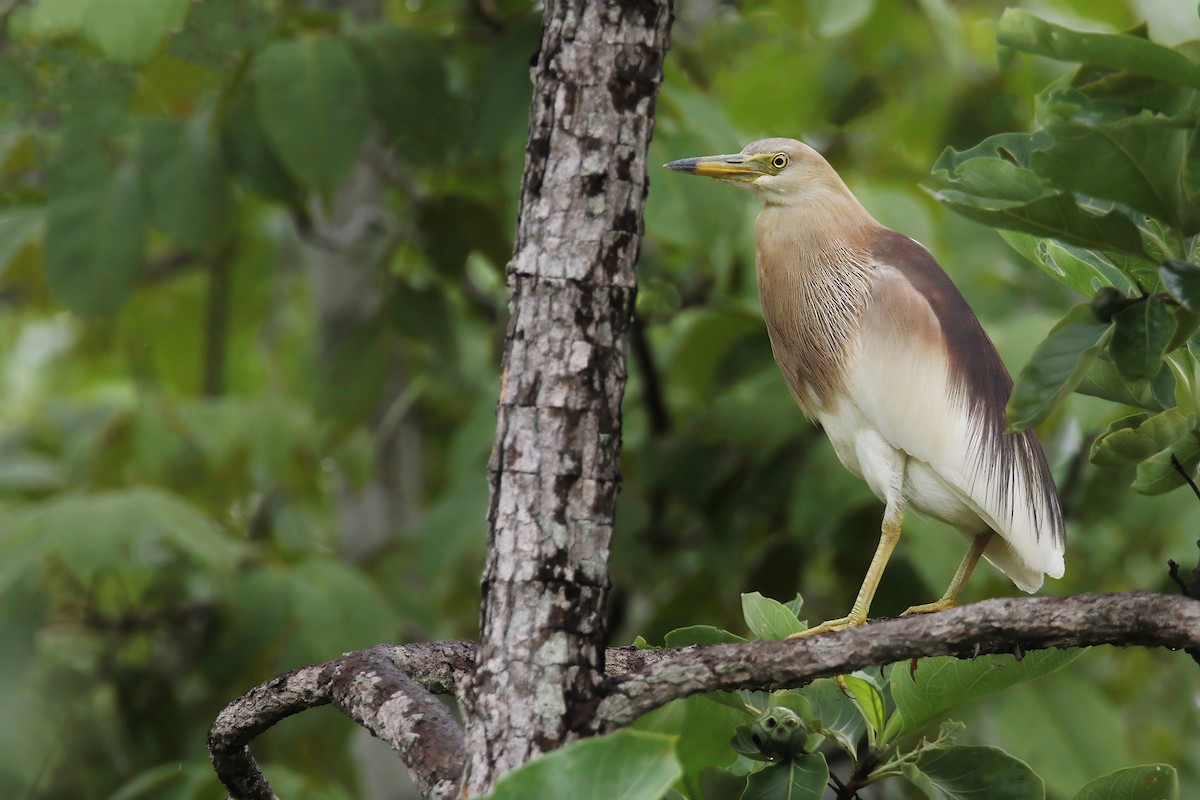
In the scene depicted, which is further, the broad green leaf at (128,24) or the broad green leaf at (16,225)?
the broad green leaf at (16,225)

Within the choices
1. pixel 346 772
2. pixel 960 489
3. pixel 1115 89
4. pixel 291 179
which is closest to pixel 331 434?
pixel 291 179

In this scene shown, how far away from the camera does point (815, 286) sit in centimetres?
159

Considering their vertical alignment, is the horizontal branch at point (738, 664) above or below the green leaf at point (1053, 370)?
below

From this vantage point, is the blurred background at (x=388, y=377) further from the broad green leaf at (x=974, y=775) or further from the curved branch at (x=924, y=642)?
the curved branch at (x=924, y=642)

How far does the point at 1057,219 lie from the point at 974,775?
21.3 inches

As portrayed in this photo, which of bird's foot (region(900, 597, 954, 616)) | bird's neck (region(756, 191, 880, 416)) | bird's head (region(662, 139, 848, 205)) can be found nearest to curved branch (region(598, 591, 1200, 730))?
bird's foot (region(900, 597, 954, 616))

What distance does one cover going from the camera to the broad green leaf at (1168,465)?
3.43ft

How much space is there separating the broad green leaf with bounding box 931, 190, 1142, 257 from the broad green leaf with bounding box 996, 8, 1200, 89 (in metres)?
0.11

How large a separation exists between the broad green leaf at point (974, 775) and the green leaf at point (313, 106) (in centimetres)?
177

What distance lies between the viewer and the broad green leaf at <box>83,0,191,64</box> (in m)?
2.07

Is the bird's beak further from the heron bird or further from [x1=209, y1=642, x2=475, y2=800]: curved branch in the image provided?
[x1=209, y1=642, x2=475, y2=800]: curved branch

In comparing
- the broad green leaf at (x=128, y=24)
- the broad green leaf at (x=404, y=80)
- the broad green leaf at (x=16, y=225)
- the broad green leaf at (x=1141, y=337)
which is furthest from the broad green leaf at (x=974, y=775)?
the broad green leaf at (x=16, y=225)

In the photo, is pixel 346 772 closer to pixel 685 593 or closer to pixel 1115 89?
pixel 685 593

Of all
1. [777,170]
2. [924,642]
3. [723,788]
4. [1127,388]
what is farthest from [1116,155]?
[723,788]
